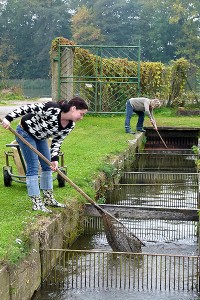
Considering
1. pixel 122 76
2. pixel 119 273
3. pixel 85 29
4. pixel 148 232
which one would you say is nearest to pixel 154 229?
pixel 148 232

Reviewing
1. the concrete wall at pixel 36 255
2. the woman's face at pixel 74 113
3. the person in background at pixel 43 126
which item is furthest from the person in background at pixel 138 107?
the woman's face at pixel 74 113

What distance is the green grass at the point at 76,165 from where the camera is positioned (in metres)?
5.62

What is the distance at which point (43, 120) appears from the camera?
248 inches

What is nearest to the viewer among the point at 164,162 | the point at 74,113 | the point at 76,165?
the point at 74,113

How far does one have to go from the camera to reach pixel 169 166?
1322cm

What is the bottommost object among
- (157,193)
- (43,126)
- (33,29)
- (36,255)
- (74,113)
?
(157,193)

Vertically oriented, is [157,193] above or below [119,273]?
above

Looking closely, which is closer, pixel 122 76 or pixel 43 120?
pixel 43 120

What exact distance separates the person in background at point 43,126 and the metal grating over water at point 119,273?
72cm

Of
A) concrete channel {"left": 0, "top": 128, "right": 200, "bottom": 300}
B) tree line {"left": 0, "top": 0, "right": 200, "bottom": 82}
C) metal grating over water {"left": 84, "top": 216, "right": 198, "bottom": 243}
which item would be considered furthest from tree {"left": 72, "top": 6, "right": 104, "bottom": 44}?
concrete channel {"left": 0, "top": 128, "right": 200, "bottom": 300}

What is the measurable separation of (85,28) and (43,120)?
186 feet

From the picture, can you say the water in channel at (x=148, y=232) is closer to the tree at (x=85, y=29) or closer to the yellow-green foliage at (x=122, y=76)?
the yellow-green foliage at (x=122, y=76)

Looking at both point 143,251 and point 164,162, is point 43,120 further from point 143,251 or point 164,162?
point 164,162

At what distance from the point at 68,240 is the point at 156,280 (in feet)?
4.99
